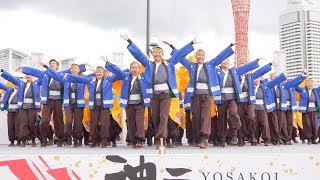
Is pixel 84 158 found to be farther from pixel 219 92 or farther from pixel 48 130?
pixel 48 130

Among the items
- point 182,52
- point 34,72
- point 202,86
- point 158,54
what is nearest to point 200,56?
point 182,52

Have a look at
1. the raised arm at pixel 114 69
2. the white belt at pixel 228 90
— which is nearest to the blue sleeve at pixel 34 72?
the raised arm at pixel 114 69

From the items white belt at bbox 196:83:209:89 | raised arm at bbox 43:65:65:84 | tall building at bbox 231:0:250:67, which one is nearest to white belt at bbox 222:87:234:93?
white belt at bbox 196:83:209:89

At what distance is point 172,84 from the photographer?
24.5 ft

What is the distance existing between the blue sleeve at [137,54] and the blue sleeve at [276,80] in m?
3.04

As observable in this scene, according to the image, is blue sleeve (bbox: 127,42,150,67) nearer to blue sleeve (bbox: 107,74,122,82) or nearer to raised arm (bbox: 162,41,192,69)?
raised arm (bbox: 162,41,192,69)

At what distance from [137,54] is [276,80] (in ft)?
10.7

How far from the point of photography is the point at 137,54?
7.61 m

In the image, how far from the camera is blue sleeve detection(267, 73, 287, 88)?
925 centimetres

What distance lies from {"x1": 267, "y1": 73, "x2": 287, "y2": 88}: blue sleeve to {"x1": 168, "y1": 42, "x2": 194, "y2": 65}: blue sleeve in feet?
8.24

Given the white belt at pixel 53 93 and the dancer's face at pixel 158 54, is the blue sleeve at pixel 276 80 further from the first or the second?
the white belt at pixel 53 93

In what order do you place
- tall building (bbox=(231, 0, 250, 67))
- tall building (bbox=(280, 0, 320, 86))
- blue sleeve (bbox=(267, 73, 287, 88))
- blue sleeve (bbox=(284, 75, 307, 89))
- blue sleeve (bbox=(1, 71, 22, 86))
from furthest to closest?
tall building (bbox=(280, 0, 320, 86)), tall building (bbox=(231, 0, 250, 67)), blue sleeve (bbox=(1, 71, 22, 86)), blue sleeve (bbox=(284, 75, 307, 89)), blue sleeve (bbox=(267, 73, 287, 88))

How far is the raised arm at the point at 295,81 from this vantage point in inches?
366

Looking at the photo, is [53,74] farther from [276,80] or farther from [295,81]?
[295,81]
